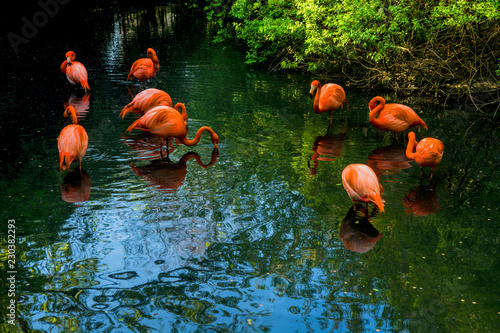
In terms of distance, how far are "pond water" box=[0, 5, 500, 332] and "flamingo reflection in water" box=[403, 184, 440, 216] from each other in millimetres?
28

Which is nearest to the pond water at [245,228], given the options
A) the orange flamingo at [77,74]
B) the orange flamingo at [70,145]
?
the orange flamingo at [70,145]

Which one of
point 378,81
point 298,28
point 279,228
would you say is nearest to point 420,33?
point 378,81

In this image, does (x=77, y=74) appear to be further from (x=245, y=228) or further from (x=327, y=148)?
(x=245, y=228)

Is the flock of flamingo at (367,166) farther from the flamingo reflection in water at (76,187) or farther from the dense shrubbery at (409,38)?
the flamingo reflection in water at (76,187)

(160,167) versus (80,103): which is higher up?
(80,103)

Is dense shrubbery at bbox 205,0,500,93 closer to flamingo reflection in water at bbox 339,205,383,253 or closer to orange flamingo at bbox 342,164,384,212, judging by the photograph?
orange flamingo at bbox 342,164,384,212

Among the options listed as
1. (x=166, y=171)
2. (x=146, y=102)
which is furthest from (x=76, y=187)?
(x=146, y=102)

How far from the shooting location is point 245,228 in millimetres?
4930

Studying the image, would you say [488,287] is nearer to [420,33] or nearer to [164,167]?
[164,167]

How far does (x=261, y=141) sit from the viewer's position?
25.3 feet

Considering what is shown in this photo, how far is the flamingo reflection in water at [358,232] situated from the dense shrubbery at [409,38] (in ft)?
18.9

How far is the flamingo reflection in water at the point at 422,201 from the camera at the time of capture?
17.8 ft

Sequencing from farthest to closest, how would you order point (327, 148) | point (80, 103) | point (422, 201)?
point (80, 103) < point (327, 148) < point (422, 201)

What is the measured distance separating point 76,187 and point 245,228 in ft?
7.65
